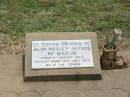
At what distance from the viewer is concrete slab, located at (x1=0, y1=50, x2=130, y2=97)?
16.6ft

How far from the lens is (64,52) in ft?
17.5

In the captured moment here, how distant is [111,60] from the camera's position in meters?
5.41

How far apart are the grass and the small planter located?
1495 millimetres

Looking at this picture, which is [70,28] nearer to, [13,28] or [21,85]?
[13,28]

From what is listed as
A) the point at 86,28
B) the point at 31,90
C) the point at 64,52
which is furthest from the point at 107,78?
the point at 86,28

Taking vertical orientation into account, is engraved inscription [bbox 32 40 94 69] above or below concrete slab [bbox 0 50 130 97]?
above

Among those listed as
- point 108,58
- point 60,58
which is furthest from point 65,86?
point 108,58

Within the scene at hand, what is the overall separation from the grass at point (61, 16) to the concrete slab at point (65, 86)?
1.52 m

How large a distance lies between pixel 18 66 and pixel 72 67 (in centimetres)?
76

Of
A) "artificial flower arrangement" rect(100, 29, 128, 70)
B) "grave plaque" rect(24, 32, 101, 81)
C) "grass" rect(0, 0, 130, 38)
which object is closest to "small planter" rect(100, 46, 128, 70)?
"artificial flower arrangement" rect(100, 29, 128, 70)

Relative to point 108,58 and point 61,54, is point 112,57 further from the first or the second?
point 61,54

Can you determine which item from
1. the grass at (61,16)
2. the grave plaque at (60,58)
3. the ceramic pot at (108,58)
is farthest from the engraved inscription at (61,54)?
Result: the grass at (61,16)

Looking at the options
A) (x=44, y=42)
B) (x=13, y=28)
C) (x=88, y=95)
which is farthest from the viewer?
(x=13, y=28)

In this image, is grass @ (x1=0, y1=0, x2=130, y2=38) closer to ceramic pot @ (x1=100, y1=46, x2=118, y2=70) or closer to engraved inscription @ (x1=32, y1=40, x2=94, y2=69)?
engraved inscription @ (x1=32, y1=40, x2=94, y2=69)
